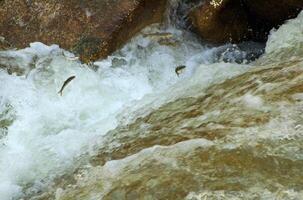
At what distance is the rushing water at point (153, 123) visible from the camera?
9.52ft

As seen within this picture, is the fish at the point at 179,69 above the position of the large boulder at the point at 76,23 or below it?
below

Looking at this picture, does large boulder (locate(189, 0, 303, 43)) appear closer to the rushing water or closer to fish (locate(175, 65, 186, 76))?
the rushing water

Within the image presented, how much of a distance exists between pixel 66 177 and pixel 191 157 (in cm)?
98

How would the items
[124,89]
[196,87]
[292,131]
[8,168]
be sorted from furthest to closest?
[124,89], [196,87], [8,168], [292,131]

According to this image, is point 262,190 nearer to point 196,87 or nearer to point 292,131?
point 292,131

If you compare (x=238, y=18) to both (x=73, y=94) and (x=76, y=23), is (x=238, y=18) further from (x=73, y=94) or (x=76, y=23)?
(x=73, y=94)

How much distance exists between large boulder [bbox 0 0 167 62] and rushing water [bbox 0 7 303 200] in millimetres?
109

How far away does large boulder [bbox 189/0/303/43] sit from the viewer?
17.3 feet

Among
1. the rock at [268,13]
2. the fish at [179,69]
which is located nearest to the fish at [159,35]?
the fish at [179,69]

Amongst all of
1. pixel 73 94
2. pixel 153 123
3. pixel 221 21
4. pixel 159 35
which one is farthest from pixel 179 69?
pixel 153 123

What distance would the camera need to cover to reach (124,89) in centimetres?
493

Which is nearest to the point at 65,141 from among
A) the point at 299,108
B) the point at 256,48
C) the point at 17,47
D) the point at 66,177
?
the point at 66,177

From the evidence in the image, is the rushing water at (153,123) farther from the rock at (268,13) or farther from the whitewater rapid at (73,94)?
the rock at (268,13)

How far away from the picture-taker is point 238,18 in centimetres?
551
